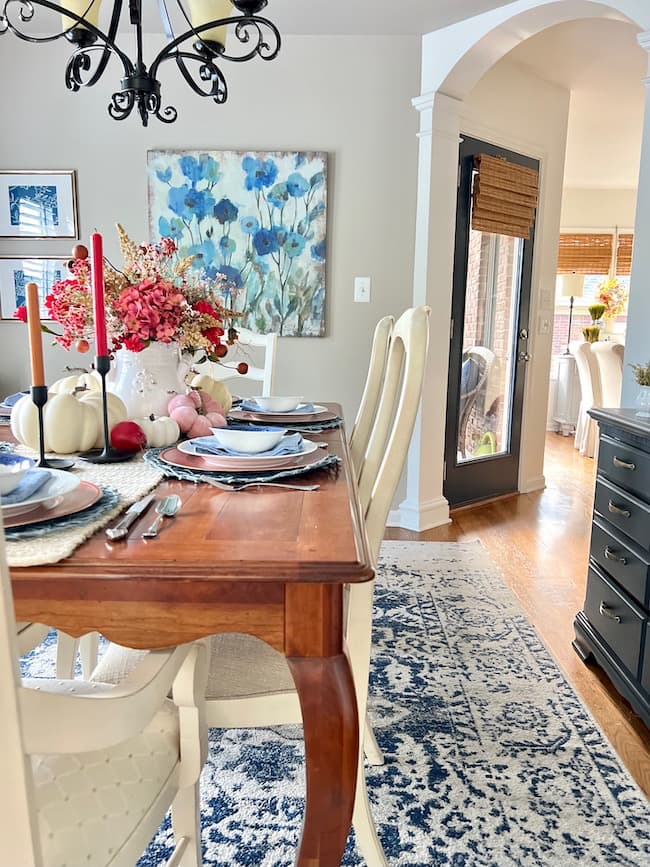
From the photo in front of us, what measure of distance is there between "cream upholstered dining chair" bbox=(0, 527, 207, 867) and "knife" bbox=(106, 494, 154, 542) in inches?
6.3

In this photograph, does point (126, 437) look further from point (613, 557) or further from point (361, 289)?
point (361, 289)

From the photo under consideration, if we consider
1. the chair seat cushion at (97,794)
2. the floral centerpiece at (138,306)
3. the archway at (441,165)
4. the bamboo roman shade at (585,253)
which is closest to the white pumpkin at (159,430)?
the floral centerpiece at (138,306)

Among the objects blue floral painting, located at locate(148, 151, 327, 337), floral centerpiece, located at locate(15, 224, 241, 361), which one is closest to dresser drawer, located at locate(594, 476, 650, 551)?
floral centerpiece, located at locate(15, 224, 241, 361)

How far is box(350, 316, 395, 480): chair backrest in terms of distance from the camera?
187 cm

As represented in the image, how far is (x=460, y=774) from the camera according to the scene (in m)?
1.58

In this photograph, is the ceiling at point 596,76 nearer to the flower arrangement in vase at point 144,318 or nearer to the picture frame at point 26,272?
the picture frame at point 26,272

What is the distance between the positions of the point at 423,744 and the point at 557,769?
322 millimetres

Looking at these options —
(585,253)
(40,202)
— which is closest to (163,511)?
(40,202)

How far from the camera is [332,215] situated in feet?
11.1

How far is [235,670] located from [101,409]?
2.04ft

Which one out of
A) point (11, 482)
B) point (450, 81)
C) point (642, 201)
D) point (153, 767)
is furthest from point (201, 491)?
point (450, 81)

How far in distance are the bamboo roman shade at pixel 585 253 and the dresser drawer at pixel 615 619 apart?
6.58 m

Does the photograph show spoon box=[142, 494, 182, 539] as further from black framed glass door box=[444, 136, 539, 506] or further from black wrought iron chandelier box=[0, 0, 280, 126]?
black framed glass door box=[444, 136, 539, 506]

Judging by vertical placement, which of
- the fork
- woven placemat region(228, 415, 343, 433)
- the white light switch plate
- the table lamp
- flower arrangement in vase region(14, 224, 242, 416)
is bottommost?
woven placemat region(228, 415, 343, 433)
